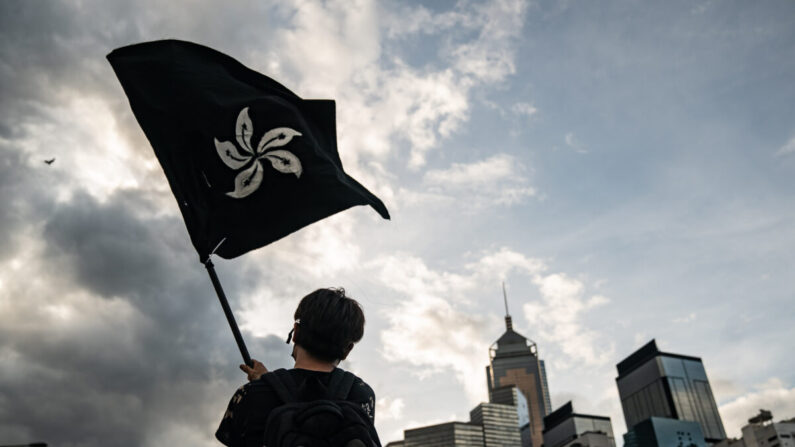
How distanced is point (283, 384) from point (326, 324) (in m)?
0.49

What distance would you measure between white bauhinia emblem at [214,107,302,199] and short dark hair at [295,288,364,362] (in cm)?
216

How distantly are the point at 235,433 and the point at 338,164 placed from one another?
11.3 ft

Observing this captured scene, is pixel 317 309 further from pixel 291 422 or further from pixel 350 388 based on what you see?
pixel 291 422

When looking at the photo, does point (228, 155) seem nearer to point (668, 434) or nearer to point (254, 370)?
point (254, 370)

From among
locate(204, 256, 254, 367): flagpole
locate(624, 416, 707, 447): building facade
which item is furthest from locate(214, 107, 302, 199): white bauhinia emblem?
locate(624, 416, 707, 447): building facade

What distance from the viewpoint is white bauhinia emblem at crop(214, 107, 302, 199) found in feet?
18.6

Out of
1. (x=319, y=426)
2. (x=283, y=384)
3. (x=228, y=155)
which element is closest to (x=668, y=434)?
(x=228, y=155)

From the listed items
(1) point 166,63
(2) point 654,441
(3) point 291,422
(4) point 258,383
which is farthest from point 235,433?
(2) point 654,441

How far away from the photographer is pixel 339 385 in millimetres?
3656

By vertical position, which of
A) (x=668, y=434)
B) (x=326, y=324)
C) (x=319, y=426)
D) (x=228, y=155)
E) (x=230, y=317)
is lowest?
(x=319, y=426)

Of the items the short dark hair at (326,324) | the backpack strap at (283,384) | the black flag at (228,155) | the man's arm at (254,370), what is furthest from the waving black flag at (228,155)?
the backpack strap at (283,384)

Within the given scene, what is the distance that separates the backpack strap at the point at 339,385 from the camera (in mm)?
3552

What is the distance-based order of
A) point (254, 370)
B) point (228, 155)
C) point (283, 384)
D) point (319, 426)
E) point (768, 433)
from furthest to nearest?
point (768, 433)
point (228, 155)
point (254, 370)
point (283, 384)
point (319, 426)

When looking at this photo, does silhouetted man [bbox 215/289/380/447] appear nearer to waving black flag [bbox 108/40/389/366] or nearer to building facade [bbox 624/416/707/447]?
waving black flag [bbox 108/40/389/366]
